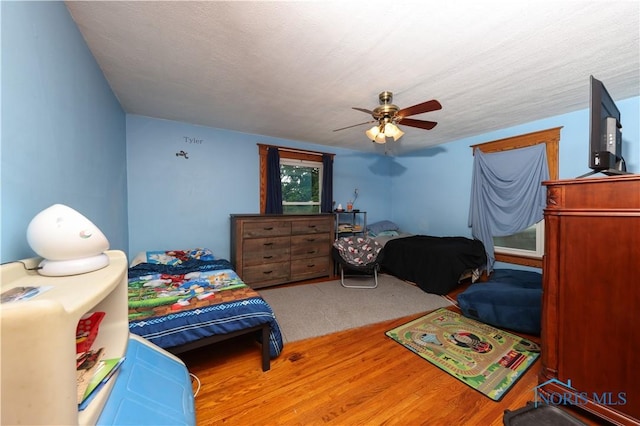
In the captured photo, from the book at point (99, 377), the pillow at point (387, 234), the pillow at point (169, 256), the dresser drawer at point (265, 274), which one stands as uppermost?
the pillow at point (387, 234)

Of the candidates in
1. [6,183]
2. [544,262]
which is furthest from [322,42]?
[544,262]

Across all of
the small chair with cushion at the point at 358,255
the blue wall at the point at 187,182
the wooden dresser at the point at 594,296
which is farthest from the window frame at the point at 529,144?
the blue wall at the point at 187,182

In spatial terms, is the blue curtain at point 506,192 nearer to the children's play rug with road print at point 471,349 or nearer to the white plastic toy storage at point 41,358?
the children's play rug with road print at point 471,349

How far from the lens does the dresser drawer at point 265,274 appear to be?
3.36m

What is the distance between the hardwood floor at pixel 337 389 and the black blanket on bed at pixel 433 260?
1.44 meters

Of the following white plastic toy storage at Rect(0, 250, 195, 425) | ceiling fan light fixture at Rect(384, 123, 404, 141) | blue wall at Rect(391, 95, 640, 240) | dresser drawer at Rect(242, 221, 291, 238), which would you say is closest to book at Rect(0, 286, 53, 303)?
white plastic toy storage at Rect(0, 250, 195, 425)

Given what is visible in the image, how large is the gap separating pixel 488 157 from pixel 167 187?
16.0ft

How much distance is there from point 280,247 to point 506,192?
3.52 m

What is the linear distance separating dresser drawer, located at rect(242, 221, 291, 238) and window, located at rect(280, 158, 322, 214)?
2.21 ft

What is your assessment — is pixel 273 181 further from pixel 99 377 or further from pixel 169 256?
pixel 99 377

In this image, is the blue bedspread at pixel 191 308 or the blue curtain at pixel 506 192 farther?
the blue curtain at pixel 506 192

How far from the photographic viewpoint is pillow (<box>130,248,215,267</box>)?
2811 millimetres

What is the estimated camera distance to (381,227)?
5055mm

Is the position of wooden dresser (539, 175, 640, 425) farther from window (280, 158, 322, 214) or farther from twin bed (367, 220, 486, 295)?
window (280, 158, 322, 214)
